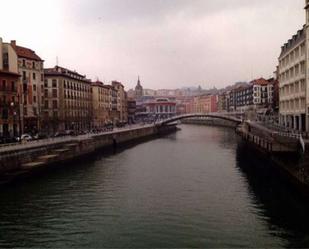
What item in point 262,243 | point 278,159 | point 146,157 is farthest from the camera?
point 146,157

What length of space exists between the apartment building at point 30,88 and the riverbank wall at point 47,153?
1396 centimetres

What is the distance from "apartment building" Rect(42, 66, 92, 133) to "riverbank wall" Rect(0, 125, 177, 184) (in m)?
14.4

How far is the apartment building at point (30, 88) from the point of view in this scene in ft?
251

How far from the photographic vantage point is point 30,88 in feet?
265

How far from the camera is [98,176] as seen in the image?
4547cm

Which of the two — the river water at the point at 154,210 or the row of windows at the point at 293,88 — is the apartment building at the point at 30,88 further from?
the row of windows at the point at 293,88

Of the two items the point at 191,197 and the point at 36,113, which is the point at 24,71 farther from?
the point at 191,197

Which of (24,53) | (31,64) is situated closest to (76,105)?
(31,64)

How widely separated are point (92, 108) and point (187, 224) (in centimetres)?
9487

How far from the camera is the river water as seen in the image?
2386cm

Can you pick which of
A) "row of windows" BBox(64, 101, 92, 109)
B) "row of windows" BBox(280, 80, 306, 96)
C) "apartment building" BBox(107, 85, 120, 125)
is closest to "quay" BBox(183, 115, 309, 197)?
"row of windows" BBox(280, 80, 306, 96)

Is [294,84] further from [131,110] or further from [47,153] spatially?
[131,110]

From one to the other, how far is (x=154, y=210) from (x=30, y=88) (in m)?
58.0

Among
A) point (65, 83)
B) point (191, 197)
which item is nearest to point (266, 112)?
point (65, 83)
